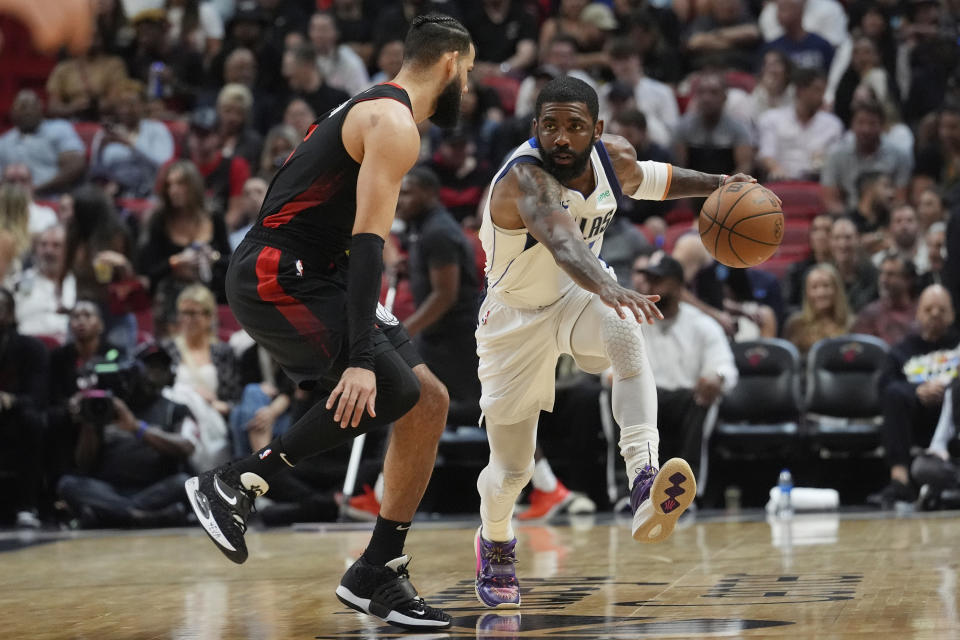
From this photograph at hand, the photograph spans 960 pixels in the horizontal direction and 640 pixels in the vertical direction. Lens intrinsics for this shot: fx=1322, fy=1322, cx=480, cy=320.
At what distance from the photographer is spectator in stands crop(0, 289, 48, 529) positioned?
9438 millimetres

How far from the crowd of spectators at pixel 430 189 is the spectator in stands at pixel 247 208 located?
0.03m

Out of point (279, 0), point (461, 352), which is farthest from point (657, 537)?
point (279, 0)

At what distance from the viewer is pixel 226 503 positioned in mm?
4383

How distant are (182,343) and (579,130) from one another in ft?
18.7

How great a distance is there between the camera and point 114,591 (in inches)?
223

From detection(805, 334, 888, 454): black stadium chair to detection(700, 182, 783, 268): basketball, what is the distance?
4439 mm

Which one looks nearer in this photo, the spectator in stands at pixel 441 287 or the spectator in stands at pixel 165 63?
the spectator in stands at pixel 441 287

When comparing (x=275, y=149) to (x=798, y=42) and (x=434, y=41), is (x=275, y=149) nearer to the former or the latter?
(x=798, y=42)

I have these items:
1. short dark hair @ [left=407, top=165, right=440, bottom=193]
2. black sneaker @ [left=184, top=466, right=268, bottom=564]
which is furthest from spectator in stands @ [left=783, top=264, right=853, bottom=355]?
black sneaker @ [left=184, top=466, right=268, bottom=564]

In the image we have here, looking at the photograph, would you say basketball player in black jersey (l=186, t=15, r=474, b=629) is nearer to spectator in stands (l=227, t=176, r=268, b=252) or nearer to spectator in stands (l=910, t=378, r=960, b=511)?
spectator in stands (l=910, t=378, r=960, b=511)

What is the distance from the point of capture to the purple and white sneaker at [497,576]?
485cm

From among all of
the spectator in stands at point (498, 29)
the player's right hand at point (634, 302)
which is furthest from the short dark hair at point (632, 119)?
the player's right hand at point (634, 302)

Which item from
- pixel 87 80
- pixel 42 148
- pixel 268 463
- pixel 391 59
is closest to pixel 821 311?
pixel 391 59

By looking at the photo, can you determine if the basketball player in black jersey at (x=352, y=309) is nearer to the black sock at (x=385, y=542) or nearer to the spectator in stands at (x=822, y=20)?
the black sock at (x=385, y=542)
